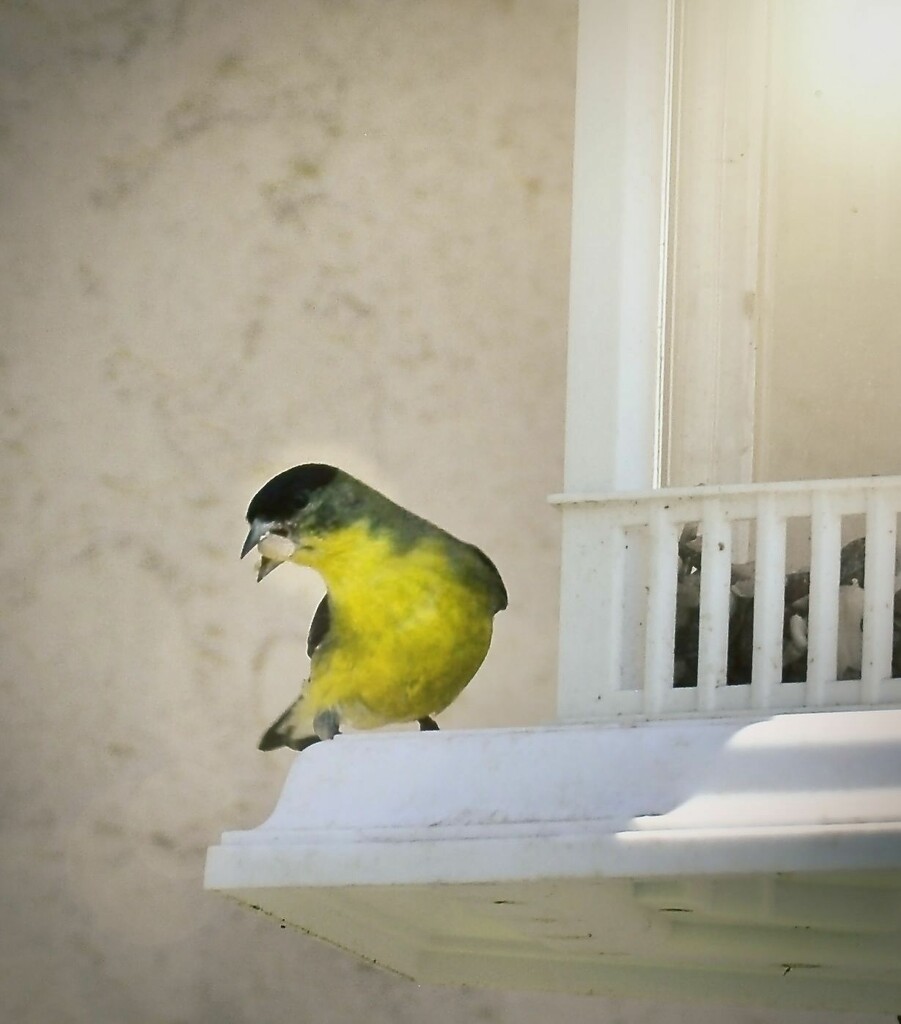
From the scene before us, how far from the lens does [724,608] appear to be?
1.89m

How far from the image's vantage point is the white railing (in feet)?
6.04

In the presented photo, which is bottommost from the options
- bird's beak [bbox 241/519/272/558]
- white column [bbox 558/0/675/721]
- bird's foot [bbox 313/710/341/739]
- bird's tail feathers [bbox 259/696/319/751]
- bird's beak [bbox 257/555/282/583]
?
bird's tail feathers [bbox 259/696/319/751]

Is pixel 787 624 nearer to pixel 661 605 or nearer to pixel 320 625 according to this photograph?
pixel 661 605

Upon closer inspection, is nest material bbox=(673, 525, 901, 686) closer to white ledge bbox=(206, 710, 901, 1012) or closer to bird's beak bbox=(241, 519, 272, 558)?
white ledge bbox=(206, 710, 901, 1012)

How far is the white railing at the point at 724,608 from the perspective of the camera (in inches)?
72.5

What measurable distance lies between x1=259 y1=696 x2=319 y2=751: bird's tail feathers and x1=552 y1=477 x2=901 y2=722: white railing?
671 millimetres

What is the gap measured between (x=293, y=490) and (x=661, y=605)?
2.20 ft

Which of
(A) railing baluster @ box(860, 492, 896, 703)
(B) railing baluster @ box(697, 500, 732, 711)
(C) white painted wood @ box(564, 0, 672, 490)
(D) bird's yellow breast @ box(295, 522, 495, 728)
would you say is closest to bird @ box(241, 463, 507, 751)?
(D) bird's yellow breast @ box(295, 522, 495, 728)

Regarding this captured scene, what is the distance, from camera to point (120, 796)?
9.14 feet

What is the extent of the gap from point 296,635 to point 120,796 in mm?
317

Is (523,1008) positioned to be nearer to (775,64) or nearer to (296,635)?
(296,635)

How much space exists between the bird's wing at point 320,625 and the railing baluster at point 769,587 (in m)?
0.65

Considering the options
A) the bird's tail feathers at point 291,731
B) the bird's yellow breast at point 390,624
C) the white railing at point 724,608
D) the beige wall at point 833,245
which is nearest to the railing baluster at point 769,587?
the white railing at point 724,608

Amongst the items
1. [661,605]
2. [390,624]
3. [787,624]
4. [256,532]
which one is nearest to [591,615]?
[661,605]
